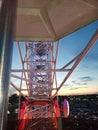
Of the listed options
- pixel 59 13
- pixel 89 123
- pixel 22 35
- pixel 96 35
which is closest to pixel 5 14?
pixel 59 13

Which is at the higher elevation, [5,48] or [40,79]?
[40,79]

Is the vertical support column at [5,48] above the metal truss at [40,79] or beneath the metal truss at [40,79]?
beneath

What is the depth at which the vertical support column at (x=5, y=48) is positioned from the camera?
63 cm

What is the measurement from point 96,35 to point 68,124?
1608 mm

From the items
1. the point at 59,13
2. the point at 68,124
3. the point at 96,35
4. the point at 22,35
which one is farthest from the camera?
the point at 68,124

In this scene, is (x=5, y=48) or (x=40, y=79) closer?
(x=5, y=48)

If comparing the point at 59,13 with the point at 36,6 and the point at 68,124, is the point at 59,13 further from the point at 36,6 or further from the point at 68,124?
the point at 68,124

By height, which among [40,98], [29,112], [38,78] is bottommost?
[29,112]

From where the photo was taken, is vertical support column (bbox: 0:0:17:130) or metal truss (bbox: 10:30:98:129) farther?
metal truss (bbox: 10:30:98:129)

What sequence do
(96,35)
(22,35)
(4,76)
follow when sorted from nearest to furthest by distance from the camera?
(4,76) < (22,35) < (96,35)

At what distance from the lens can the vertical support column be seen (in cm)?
63

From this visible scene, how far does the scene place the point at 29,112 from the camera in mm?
13102

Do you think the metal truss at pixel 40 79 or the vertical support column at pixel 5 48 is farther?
the metal truss at pixel 40 79

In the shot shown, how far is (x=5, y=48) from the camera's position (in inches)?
26.3
